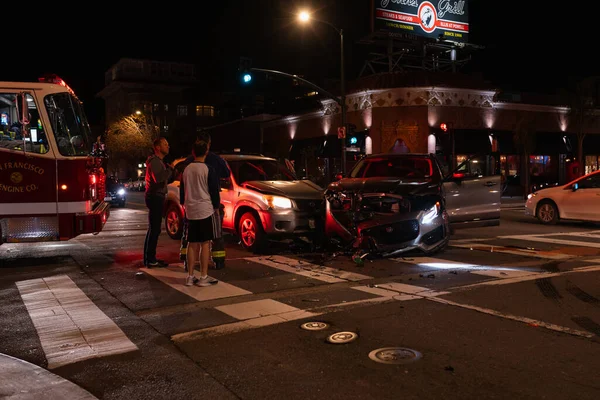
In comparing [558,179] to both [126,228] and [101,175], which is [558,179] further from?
[101,175]

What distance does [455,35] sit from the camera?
36.3 metres

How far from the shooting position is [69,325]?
5.66m

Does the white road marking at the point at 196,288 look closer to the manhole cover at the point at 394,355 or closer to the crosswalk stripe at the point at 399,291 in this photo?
the crosswalk stripe at the point at 399,291

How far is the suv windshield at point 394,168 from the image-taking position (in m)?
11.0

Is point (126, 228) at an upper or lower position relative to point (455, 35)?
lower

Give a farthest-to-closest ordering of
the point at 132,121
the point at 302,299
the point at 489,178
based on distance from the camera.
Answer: the point at 132,121
the point at 489,178
the point at 302,299

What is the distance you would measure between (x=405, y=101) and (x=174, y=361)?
28.7 m

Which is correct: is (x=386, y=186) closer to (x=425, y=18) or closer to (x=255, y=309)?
(x=255, y=309)

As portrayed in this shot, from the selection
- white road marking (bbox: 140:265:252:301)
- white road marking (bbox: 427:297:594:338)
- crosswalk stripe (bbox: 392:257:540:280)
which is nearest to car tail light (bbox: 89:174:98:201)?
white road marking (bbox: 140:265:252:301)

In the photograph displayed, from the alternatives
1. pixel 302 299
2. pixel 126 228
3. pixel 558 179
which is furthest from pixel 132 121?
pixel 302 299

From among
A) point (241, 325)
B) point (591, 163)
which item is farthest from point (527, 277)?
point (591, 163)

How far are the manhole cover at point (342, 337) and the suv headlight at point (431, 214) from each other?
4.54m

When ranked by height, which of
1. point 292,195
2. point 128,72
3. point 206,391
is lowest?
point 206,391

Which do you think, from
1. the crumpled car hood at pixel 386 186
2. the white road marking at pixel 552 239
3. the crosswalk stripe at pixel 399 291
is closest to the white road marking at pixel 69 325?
the crosswalk stripe at pixel 399 291
